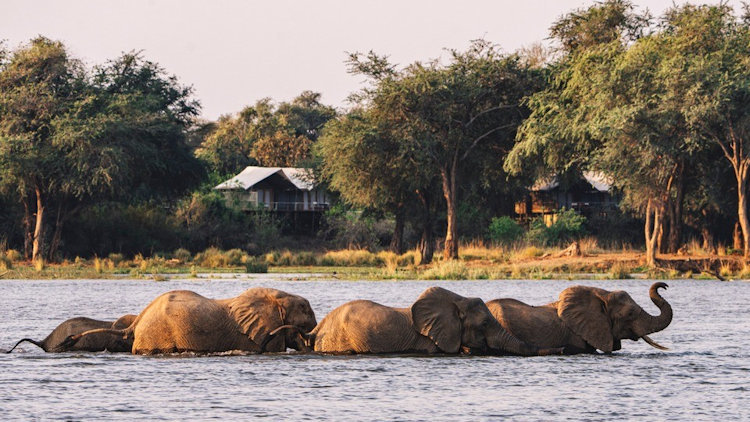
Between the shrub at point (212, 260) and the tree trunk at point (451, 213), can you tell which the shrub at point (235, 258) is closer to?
the shrub at point (212, 260)

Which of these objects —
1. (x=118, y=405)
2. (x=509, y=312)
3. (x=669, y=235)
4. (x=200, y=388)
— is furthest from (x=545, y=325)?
(x=669, y=235)

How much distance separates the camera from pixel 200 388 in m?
13.7

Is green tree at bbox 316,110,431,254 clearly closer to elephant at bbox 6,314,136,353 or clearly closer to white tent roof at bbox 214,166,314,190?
white tent roof at bbox 214,166,314,190

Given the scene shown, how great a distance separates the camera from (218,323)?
Result: 52.7 ft

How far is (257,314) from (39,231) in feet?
147

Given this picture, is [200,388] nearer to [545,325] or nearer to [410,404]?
[410,404]

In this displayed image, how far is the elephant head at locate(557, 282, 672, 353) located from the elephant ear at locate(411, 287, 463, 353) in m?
1.55

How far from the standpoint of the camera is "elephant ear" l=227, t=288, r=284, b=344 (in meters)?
16.1

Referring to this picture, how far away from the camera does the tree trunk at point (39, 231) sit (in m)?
58.1

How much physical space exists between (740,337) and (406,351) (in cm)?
688

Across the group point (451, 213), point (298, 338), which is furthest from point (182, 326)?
point (451, 213)

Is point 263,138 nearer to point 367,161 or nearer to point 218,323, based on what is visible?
point 367,161

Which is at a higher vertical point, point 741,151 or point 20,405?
point 741,151

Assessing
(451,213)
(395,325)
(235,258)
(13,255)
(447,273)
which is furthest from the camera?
(235,258)
